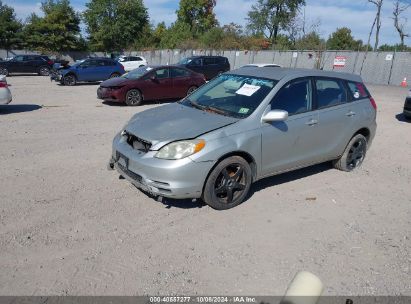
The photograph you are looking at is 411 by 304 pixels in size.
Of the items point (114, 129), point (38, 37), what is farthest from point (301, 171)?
point (38, 37)

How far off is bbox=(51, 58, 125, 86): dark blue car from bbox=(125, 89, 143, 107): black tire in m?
8.51

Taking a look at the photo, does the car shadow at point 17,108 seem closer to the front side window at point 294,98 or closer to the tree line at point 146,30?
the front side window at point 294,98

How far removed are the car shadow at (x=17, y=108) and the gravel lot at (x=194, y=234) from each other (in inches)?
201

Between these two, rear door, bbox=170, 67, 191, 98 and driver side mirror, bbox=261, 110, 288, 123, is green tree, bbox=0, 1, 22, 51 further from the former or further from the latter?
driver side mirror, bbox=261, 110, 288, 123

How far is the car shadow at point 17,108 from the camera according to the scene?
10.8 meters

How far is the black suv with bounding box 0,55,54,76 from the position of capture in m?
25.7

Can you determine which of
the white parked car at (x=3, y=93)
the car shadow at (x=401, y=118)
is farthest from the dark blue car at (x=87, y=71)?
the car shadow at (x=401, y=118)

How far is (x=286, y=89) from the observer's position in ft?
16.1

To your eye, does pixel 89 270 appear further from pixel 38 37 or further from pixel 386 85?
pixel 38 37

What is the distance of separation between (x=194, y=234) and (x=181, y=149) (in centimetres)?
94

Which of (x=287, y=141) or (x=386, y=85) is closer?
(x=287, y=141)

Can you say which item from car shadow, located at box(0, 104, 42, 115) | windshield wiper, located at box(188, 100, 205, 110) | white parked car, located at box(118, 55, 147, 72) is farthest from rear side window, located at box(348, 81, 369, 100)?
white parked car, located at box(118, 55, 147, 72)

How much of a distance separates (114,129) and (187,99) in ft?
Result: 11.8

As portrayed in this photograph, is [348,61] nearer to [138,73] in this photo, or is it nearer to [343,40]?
[138,73]
